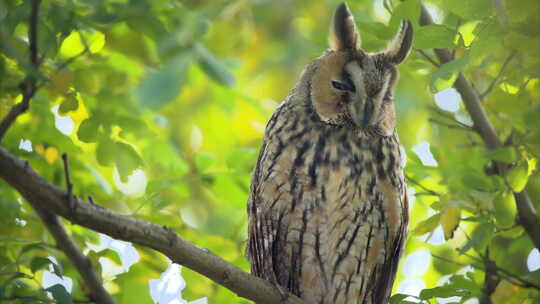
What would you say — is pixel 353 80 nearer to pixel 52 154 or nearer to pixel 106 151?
pixel 106 151

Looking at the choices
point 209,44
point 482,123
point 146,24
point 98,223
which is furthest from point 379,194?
point 209,44

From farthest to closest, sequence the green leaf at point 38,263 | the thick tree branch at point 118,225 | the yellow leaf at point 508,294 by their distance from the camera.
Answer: the yellow leaf at point 508,294, the green leaf at point 38,263, the thick tree branch at point 118,225

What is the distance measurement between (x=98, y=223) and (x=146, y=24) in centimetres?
107

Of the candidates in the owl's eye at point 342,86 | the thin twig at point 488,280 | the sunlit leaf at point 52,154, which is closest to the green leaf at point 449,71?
the owl's eye at point 342,86

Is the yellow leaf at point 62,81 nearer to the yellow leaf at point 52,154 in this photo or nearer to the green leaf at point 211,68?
the yellow leaf at point 52,154

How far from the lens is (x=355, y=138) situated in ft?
8.86

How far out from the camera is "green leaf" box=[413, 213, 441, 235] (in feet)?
8.25

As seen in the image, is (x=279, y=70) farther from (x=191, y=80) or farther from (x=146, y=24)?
(x=146, y=24)

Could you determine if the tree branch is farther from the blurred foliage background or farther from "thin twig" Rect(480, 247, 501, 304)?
"thin twig" Rect(480, 247, 501, 304)

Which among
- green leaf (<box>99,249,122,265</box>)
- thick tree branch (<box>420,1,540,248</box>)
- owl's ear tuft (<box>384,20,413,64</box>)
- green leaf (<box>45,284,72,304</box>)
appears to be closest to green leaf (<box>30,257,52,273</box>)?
green leaf (<box>45,284,72,304</box>)

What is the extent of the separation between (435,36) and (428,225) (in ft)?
2.48

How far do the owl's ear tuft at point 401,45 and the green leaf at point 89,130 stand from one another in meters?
1.14

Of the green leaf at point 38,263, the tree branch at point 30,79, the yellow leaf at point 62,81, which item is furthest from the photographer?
the yellow leaf at point 62,81

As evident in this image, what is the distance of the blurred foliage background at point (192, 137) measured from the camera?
209 centimetres
